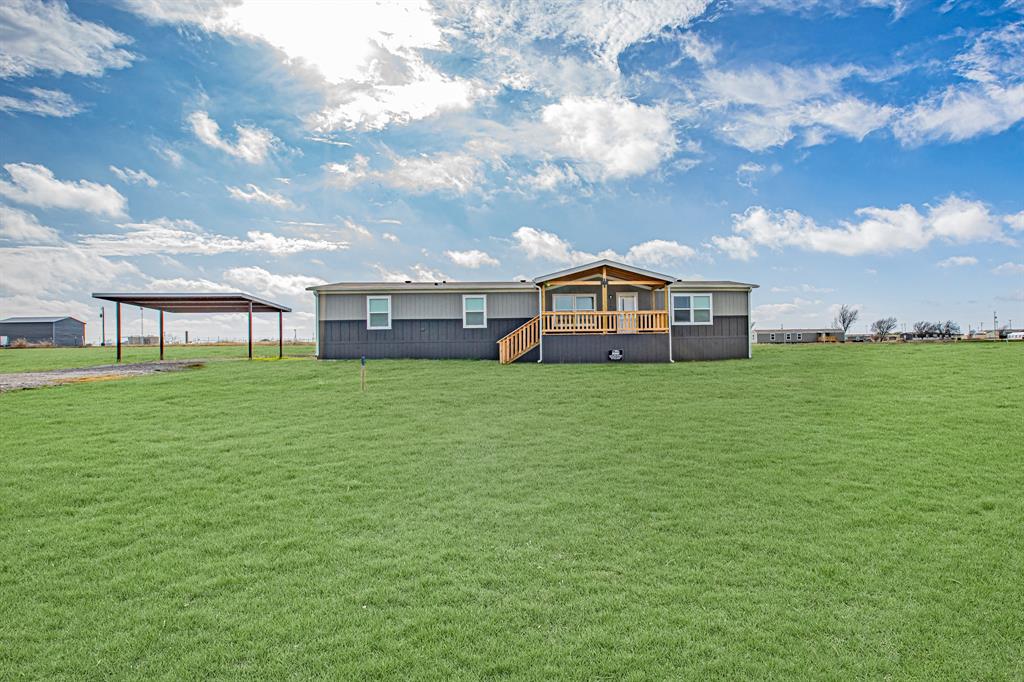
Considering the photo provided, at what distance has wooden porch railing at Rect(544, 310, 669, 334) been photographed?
899 inches

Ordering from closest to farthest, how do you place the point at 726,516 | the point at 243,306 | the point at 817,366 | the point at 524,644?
the point at 524,644, the point at 726,516, the point at 817,366, the point at 243,306

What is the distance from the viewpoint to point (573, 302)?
2492 centimetres

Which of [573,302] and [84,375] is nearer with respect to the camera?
[84,375]

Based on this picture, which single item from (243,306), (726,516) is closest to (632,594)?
(726,516)

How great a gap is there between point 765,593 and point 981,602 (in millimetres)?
1966

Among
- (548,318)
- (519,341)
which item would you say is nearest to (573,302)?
(548,318)

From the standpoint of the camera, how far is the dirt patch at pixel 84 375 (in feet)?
54.7

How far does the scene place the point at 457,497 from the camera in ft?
24.8

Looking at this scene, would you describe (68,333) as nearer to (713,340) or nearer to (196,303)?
(196,303)

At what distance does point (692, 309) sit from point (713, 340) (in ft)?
5.34

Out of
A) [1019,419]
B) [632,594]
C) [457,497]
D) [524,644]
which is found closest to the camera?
[524,644]

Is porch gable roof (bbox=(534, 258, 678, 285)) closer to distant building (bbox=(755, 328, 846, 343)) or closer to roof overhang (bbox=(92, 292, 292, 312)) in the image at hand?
roof overhang (bbox=(92, 292, 292, 312))

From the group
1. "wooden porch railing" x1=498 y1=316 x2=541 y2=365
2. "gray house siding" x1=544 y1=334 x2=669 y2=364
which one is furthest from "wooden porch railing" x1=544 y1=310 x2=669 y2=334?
"wooden porch railing" x1=498 y1=316 x2=541 y2=365

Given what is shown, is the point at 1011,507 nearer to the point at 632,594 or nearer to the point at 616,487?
the point at 616,487
